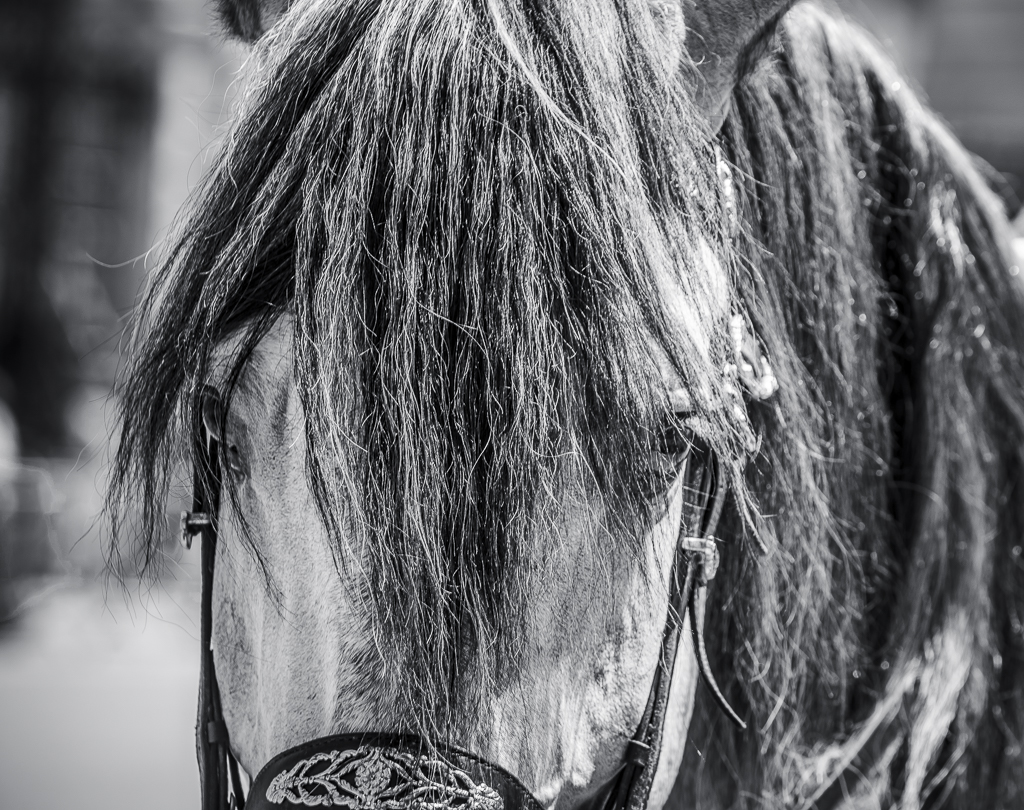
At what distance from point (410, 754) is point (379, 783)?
4 centimetres

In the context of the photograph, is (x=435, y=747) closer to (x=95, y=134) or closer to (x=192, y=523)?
(x=192, y=523)

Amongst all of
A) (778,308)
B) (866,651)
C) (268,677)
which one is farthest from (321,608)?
(866,651)

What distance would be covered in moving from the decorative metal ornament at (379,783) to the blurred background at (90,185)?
20.9 feet

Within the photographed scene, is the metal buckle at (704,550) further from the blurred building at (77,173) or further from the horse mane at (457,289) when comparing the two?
the blurred building at (77,173)

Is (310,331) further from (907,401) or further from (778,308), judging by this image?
(907,401)

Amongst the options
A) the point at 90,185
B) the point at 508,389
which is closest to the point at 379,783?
the point at 508,389

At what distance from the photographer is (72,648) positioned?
6.57 meters

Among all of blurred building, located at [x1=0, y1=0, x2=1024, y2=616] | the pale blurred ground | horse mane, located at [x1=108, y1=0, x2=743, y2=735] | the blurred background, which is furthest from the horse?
blurred building, located at [x1=0, y1=0, x2=1024, y2=616]

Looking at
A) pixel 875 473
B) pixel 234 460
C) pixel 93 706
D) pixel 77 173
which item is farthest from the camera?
pixel 77 173

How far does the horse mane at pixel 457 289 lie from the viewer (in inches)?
35.7

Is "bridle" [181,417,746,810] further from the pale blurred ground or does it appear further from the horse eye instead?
the pale blurred ground

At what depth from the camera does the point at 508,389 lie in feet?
3.01

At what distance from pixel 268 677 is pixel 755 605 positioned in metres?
0.65

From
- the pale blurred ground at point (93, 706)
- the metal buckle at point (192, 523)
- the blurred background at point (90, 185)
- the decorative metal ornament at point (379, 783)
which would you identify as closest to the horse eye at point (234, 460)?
the metal buckle at point (192, 523)
